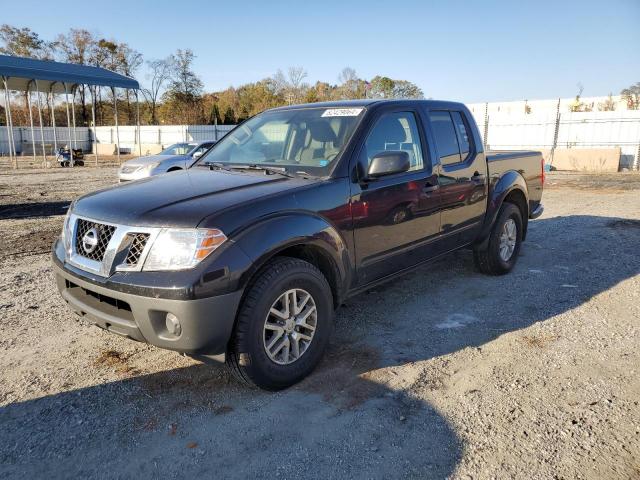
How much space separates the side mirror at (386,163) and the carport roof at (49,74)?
2367cm

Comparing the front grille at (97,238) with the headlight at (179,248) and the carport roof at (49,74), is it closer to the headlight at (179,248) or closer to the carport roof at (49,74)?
the headlight at (179,248)

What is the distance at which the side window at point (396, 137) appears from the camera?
12.9ft

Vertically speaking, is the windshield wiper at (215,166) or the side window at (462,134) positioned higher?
the side window at (462,134)

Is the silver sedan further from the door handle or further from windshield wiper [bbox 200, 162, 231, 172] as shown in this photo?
the door handle

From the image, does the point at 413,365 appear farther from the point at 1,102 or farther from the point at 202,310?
the point at 1,102

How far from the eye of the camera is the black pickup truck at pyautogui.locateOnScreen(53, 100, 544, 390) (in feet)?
9.14

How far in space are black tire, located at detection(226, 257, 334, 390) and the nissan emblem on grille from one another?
101 cm

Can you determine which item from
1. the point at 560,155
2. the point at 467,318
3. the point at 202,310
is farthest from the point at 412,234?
the point at 560,155

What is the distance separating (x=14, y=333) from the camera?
13.5ft

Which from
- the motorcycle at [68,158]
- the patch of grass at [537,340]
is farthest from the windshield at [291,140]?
the motorcycle at [68,158]

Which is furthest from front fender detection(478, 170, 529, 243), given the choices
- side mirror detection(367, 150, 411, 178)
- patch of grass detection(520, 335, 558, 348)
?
side mirror detection(367, 150, 411, 178)

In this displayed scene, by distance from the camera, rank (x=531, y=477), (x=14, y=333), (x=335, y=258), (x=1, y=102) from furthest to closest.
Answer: (x=1, y=102), (x=14, y=333), (x=335, y=258), (x=531, y=477)

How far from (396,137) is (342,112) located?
529mm

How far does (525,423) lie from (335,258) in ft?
5.15
